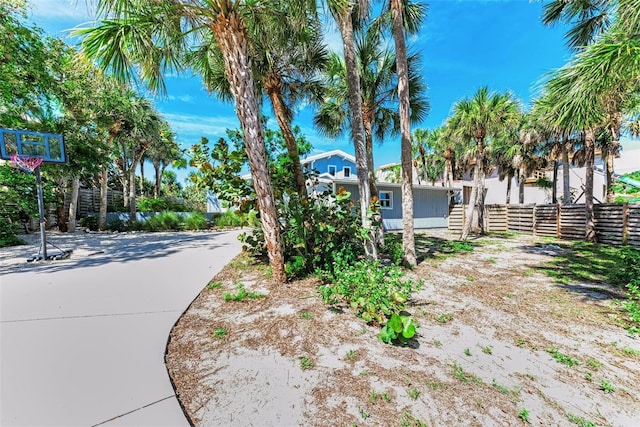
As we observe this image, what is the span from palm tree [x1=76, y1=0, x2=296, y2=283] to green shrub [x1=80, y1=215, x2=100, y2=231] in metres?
14.1

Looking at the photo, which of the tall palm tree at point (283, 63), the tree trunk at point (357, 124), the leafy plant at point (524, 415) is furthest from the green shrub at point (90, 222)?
the leafy plant at point (524, 415)

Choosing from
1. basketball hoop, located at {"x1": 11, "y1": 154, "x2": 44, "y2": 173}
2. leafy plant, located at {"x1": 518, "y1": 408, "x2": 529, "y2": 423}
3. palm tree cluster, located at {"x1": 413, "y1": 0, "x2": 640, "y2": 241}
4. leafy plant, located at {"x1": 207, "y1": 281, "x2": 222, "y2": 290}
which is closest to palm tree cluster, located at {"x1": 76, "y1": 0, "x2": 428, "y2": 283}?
leafy plant, located at {"x1": 207, "y1": 281, "x2": 222, "y2": 290}

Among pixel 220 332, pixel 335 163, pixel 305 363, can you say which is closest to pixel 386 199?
pixel 335 163

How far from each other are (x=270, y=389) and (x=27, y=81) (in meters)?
12.1

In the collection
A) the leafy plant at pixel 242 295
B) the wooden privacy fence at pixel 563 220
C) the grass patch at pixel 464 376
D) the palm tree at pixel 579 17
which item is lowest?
the grass patch at pixel 464 376

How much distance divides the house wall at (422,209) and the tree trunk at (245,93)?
9.94 metres

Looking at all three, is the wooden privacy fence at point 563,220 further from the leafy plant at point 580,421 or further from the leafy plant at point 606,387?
the leafy plant at point 580,421

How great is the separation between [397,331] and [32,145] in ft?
33.2

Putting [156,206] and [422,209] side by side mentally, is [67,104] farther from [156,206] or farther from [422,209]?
[422,209]

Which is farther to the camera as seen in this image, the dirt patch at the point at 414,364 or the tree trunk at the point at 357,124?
the tree trunk at the point at 357,124

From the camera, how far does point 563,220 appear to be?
1133cm

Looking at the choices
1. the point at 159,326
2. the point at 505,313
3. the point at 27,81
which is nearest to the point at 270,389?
the point at 159,326

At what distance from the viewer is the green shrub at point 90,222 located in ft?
46.3

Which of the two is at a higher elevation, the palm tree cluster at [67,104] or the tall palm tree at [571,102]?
the palm tree cluster at [67,104]
